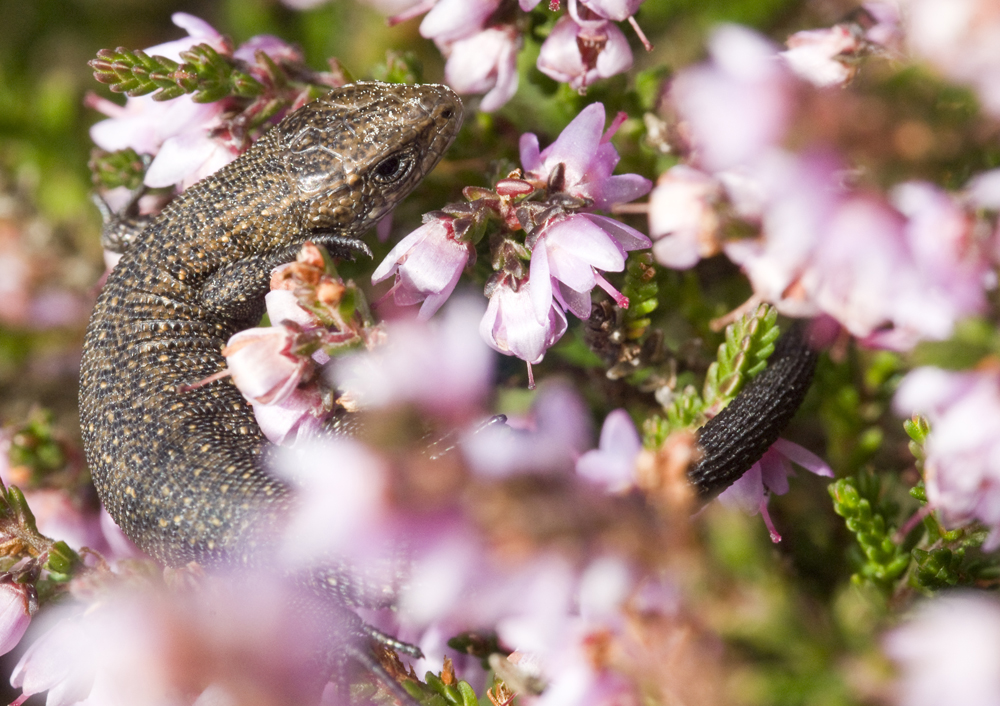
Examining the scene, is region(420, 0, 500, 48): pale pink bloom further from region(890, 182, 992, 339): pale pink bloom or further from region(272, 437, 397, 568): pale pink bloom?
region(272, 437, 397, 568): pale pink bloom

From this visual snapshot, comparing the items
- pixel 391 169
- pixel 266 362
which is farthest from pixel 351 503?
pixel 391 169

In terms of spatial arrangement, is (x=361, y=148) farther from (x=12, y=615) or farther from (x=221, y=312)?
(x=12, y=615)

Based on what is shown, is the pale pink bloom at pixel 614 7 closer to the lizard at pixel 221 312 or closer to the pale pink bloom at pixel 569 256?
the pale pink bloom at pixel 569 256

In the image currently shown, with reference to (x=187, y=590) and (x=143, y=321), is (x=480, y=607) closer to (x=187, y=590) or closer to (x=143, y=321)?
(x=187, y=590)

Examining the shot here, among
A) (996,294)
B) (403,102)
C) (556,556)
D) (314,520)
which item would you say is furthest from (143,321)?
(996,294)

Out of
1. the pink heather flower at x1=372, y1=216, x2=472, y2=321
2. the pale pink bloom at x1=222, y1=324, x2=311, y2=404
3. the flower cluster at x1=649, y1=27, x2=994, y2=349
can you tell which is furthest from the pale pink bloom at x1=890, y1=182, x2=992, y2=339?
the pale pink bloom at x1=222, y1=324, x2=311, y2=404

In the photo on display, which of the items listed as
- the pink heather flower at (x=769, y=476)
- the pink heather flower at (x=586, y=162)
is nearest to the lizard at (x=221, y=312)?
the pink heather flower at (x=769, y=476)
